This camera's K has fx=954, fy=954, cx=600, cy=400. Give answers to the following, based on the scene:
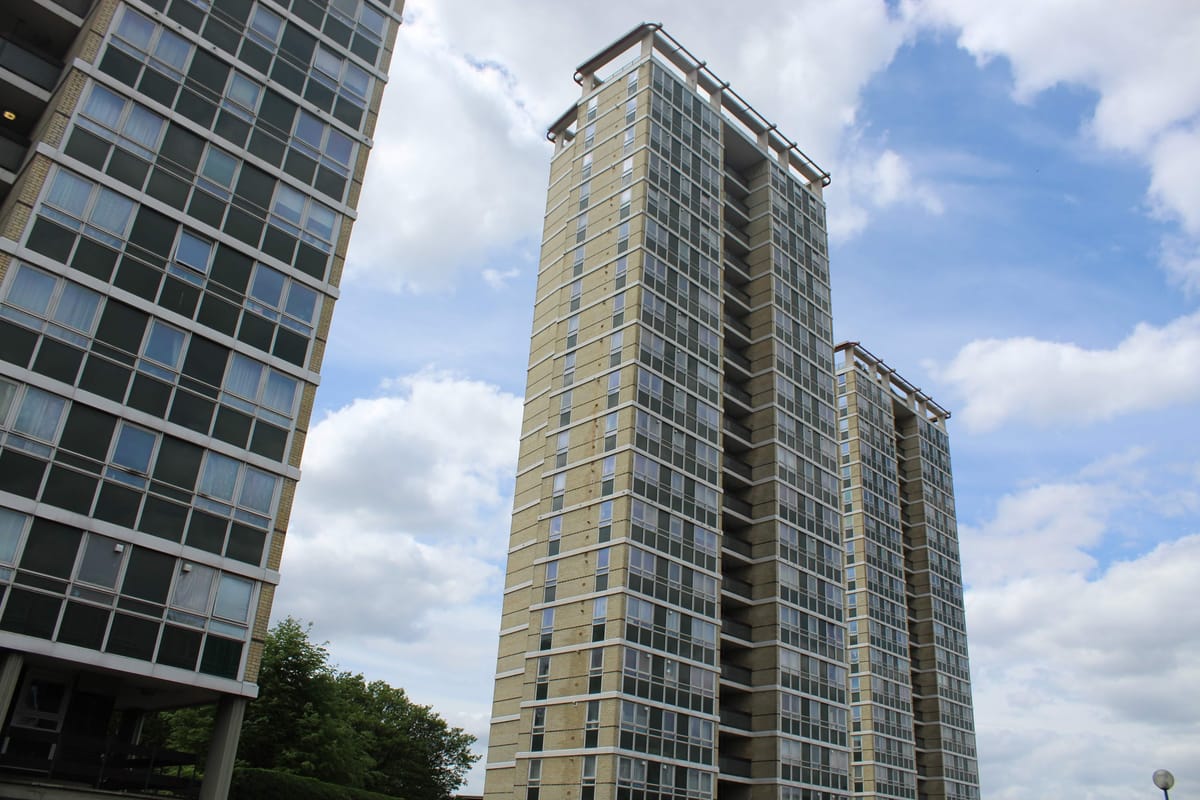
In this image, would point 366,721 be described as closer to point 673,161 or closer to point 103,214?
point 673,161

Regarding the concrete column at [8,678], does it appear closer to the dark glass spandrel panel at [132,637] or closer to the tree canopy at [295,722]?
the dark glass spandrel panel at [132,637]

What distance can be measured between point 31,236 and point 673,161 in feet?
149

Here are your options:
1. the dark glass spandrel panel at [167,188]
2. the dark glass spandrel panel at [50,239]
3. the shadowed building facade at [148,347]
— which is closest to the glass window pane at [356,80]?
the shadowed building facade at [148,347]

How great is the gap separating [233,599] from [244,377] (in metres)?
7.47

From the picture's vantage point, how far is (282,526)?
31906mm

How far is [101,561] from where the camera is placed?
90.4 feet

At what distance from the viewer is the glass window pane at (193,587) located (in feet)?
94.5

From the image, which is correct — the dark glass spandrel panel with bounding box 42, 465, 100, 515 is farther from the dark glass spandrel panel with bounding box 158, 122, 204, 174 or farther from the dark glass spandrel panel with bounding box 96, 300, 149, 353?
the dark glass spandrel panel with bounding box 158, 122, 204, 174

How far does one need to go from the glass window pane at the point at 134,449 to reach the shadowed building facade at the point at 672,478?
28154mm

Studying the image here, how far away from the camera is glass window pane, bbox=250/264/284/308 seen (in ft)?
110

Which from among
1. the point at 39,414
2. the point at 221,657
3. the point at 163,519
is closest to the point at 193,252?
the point at 39,414

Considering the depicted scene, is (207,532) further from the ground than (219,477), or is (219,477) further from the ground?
(219,477)

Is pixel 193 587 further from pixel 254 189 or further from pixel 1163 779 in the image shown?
pixel 1163 779

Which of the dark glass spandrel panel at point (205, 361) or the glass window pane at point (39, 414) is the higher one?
the dark glass spandrel panel at point (205, 361)
